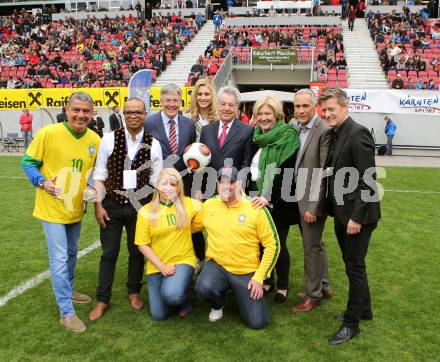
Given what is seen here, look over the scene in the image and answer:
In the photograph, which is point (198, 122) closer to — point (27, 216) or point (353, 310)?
point (353, 310)

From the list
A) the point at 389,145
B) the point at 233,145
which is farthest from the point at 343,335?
the point at 389,145

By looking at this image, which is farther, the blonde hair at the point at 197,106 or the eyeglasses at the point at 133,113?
the blonde hair at the point at 197,106

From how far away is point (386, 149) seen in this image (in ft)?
54.9

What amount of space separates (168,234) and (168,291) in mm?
470

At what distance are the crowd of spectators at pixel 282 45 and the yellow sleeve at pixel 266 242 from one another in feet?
58.1

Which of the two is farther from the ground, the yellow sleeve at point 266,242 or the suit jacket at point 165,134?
the suit jacket at point 165,134

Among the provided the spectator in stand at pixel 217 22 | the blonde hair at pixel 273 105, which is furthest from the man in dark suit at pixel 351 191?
the spectator in stand at pixel 217 22

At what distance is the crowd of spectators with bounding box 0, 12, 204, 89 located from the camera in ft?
76.4

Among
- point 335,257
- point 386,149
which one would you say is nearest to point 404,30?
point 386,149

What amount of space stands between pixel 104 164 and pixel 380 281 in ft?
10.0

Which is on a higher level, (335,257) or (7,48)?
(7,48)

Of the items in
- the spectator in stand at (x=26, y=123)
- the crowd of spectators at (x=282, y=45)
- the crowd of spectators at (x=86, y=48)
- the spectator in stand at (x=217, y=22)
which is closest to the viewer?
the spectator in stand at (x=26, y=123)

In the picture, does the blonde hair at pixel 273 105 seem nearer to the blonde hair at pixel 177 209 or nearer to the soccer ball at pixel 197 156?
the soccer ball at pixel 197 156

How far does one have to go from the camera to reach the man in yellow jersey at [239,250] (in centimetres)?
376
